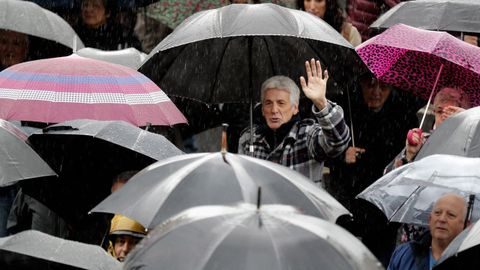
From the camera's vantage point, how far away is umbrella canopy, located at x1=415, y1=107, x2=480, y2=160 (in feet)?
28.8

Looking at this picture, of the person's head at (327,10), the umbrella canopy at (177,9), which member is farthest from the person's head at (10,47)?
the person's head at (327,10)

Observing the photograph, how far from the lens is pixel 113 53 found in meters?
12.0

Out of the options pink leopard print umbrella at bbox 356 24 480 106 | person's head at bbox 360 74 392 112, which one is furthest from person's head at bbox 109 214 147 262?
person's head at bbox 360 74 392 112

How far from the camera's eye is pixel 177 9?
13242 millimetres

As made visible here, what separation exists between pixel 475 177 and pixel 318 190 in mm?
1423

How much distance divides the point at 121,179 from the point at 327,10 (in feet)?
11.1

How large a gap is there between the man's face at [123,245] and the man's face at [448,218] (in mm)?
1777

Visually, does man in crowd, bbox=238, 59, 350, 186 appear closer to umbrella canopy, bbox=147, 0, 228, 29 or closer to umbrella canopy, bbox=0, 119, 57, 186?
umbrella canopy, bbox=0, 119, 57, 186

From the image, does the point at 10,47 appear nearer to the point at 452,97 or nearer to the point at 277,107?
the point at 277,107

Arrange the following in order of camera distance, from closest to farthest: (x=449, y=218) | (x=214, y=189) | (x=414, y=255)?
(x=214, y=189), (x=449, y=218), (x=414, y=255)

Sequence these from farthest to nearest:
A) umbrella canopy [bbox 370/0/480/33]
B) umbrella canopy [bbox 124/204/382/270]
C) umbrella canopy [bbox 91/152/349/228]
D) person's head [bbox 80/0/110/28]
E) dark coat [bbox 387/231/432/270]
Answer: person's head [bbox 80/0/110/28], umbrella canopy [bbox 370/0/480/33], dark coat [bbox 387/231/432/270], umbrella canopy [bbox 91/152/349/228], umbrella canopy [bbox 124/204/382/270]

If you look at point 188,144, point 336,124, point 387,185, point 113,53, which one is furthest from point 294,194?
point 188,144

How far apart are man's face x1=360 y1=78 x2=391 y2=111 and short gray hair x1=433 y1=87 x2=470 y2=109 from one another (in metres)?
1.18

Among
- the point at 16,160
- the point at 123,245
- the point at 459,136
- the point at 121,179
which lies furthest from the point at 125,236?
the point at 459,136
